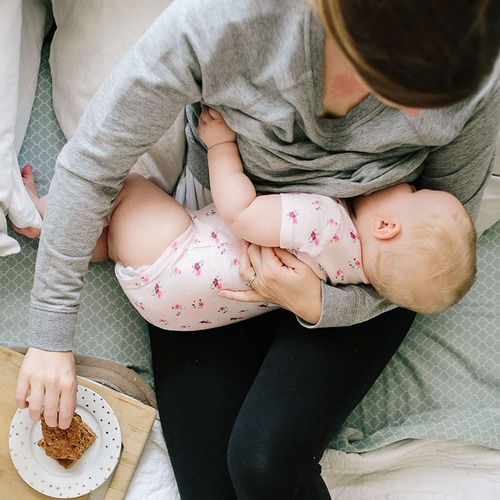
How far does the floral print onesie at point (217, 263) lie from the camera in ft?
3.33

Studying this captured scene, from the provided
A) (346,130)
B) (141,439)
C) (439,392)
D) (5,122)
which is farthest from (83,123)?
(439,392)

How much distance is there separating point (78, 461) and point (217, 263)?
0.48 metres

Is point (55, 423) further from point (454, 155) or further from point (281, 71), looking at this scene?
point (454, 155)

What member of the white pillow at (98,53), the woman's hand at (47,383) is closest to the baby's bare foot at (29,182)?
the white pillow at (98,53)

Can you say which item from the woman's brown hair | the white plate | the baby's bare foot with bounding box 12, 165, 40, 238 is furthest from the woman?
the baby's bare foot with bounding box 12, 165, 40, 238

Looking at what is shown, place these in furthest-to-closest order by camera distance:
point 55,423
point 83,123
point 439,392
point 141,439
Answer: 1. point 439,392
2. point 141,439
3. point 55,423
4. point 83,123

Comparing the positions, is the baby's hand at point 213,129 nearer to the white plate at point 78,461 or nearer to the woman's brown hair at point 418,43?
the woman's brown hair at point 418,43

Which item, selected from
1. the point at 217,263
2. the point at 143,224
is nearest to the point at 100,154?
the point at 143,224

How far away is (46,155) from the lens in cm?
131

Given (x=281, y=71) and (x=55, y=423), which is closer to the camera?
(x=281, y=71)

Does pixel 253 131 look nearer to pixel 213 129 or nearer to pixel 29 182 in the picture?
pixel 213 129

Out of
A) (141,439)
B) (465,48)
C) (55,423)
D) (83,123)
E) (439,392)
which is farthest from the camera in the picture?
(439,392)

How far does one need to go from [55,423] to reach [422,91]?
0.80 meters

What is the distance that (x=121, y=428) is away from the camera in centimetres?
123
